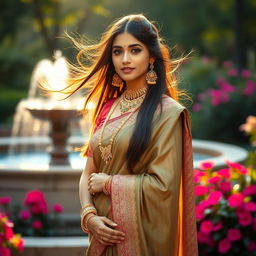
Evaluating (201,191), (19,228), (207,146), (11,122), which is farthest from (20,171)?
(11,122)

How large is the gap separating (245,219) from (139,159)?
2.12m

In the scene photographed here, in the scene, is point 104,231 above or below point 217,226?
above

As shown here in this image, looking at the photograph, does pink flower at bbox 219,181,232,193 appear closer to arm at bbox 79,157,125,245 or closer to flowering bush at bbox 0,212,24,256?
flowering bush at bbox 0,212,24,256

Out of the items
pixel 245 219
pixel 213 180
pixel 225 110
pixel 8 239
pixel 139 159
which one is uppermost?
pixel 139 159

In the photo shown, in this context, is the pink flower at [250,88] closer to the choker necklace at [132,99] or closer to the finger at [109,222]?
the choker necklace at [132,99]

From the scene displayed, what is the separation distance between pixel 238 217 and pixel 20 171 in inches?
107

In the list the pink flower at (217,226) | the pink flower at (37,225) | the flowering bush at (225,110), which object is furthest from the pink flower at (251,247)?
the flowering bush at (225,110)

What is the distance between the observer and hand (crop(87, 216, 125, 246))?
9.05 feet

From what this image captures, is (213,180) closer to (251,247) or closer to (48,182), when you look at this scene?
(251,247)

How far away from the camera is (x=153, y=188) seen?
271 centimetres

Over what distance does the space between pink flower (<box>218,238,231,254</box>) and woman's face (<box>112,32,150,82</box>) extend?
2.21 meters

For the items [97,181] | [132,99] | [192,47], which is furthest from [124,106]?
[192,47]

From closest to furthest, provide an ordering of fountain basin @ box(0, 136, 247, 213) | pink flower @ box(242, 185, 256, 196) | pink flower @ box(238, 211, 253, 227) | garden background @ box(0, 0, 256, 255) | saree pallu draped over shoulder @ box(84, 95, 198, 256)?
saree pallu draped over shoulder @ box(84, 95, 198, 256) → pink flower @ box(238, 211, 253, 227) → pink flower @ box(242, 185, 256, 196) → fountain basin @ box(0, 136, 247, 213) → garden background @ box(0, 0, 256, 255)

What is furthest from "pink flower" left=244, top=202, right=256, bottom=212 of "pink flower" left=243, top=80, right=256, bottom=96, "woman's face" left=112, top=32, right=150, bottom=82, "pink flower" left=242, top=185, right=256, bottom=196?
"pink flower" left=243, top=80, right=256, bottom=96
